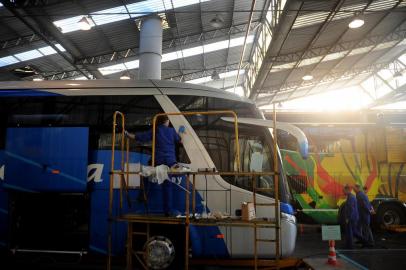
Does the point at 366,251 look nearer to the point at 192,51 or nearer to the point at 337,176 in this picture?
the point at 337,176

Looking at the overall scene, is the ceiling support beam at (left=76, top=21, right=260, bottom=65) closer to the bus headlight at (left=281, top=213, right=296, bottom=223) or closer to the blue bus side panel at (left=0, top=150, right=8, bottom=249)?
the blue bus side panel at (left=0, top=150, right=8, bottom=249)

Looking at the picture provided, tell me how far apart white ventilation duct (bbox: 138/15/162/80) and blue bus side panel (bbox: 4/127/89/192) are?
5.46m

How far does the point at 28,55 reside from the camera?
14492 millimetres

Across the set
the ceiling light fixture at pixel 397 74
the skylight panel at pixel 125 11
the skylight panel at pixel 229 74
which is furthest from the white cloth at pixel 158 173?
the ceiling light fixture at pixel 397 74

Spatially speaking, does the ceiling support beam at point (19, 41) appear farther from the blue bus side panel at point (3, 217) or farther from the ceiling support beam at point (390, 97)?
the ceiling support beam at point (390, 97)

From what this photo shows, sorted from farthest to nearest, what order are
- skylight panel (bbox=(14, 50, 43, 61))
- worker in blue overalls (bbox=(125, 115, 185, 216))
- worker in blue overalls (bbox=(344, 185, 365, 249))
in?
skylight panel (bbox=(14, 50, 43, 61)) < worker in blue overalls (bbox=(344, 185, 365, 249)) < worker in blue overalls (bbox=(125, 115, 185, 216))

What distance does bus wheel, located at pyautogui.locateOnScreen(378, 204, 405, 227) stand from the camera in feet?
36.4

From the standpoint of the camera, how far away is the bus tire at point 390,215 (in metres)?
11.1

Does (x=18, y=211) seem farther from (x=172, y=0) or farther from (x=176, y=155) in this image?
(x=172, y=0)

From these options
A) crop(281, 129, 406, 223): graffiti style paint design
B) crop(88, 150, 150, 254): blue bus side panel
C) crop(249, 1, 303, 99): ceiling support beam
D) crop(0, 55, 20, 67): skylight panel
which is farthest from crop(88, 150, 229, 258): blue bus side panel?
crop(0, 55, 20, 67): skylight panel

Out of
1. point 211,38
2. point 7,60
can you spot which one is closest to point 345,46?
point 211,38

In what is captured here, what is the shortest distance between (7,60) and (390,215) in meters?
15.8

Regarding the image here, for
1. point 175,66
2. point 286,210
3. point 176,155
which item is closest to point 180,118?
point 176,155

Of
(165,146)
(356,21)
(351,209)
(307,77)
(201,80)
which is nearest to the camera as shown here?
(165,146)
